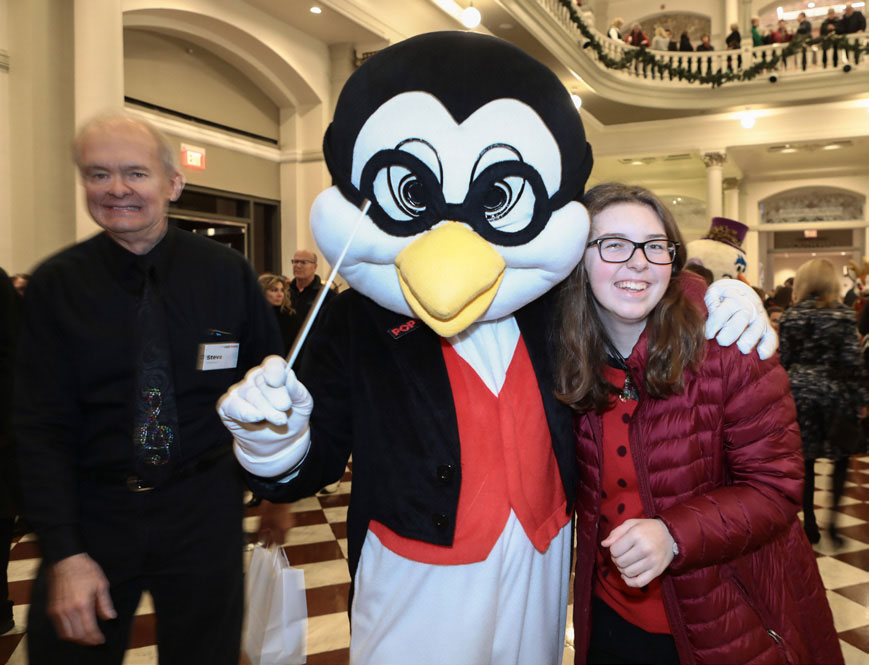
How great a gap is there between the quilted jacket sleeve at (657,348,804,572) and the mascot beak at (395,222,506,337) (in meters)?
0.47

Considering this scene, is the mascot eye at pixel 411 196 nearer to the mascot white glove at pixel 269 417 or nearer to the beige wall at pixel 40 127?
the mascot white glove at pixel 269 417

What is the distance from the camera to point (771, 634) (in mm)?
1166

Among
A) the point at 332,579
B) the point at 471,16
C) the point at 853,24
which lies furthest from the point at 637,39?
the point at 332,579

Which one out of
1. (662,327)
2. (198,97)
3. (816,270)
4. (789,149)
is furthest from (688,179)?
(662,327)

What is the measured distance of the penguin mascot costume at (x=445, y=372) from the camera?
1.12 m

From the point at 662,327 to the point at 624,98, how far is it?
34.3 ft

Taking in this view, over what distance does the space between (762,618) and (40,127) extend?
539 centimetres

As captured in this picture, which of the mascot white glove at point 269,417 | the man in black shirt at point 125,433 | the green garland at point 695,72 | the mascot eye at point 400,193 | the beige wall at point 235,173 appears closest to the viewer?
the mascot white glove at point 269,417

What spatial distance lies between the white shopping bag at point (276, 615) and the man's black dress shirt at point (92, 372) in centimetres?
29

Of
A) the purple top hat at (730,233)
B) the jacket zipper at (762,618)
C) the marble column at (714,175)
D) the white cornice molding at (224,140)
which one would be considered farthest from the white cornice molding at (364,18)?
the marble column at (714,175)

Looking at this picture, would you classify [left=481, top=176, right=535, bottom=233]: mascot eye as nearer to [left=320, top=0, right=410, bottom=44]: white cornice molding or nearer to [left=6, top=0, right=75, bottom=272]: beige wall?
[left=6, top=0, right=75, bottom=272]: beige wall

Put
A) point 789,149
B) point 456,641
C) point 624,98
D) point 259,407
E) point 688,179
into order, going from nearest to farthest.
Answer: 1. point 259,407
2. point 456,641
3. point 624,98
4. point 789,149
5. point 688,179

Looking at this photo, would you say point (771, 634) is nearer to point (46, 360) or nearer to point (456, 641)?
point (456, 641)

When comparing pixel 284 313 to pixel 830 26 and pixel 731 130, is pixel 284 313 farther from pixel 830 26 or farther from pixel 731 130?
pixel 830 26
